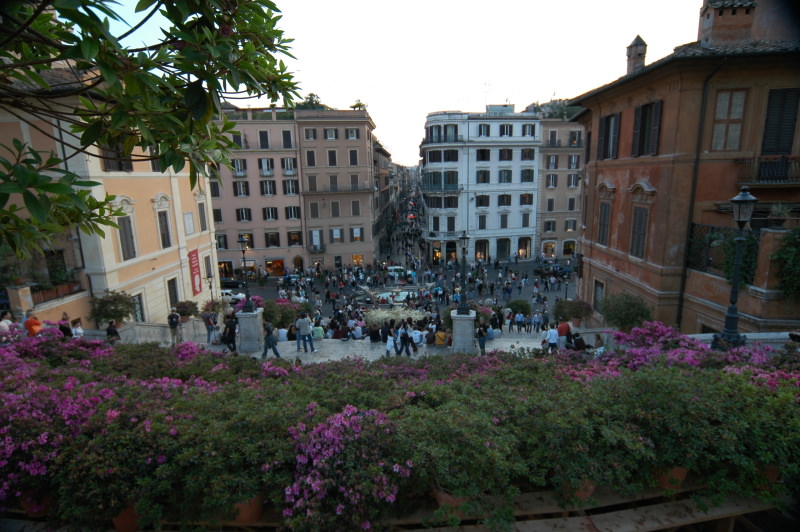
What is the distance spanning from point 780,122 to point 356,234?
31570 mm

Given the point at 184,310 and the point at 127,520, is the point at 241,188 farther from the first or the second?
the point at 127,520

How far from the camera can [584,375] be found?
6.09 metres

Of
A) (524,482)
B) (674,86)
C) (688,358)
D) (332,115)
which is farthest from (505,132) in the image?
(524,482)

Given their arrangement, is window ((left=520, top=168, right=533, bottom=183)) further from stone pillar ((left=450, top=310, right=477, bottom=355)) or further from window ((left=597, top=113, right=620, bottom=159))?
stone pillar ((left=450, top=310, right=477, bottom=355))

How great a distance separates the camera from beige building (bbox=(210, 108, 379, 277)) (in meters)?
37.2

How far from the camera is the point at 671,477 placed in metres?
4.07

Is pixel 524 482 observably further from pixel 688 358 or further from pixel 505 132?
pixel 505 132

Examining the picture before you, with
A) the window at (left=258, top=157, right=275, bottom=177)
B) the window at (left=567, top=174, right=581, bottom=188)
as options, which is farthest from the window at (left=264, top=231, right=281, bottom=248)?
the window at (left=567, top=174, right=581, bottom=188)

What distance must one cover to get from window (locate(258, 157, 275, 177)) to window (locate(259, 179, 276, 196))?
56 centimetres

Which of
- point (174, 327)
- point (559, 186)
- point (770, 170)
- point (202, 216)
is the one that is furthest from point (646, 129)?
point (559, 186)

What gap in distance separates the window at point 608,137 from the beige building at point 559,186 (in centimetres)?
2546

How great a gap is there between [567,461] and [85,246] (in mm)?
16964

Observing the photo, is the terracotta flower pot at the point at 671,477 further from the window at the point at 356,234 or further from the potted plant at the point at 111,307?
the window at the point at 356,234

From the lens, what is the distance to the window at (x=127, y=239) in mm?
16544
